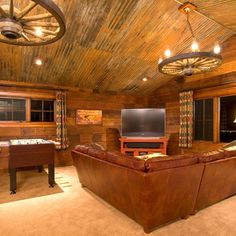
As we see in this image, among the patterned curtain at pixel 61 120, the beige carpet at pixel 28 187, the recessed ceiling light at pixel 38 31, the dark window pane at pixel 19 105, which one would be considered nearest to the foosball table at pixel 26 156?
the beige carpet at pixel 28 187

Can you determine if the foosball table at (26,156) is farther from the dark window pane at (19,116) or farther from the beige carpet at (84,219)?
the dark window pane at (19,116)

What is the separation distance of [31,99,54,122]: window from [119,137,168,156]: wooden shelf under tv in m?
2.43

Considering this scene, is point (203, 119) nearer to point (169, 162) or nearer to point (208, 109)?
point (208, 109)

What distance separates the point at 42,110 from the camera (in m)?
5.91

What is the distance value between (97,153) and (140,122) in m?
3.72

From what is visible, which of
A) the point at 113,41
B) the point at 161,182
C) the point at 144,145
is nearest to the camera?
the point at 161,182

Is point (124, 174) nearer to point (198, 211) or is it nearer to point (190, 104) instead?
point (198, 211)

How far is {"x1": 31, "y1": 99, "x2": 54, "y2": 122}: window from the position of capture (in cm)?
577

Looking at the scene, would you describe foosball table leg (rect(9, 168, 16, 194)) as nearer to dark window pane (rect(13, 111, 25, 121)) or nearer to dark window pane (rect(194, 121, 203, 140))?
dark window pane (rect(13, 111, 25, 121))

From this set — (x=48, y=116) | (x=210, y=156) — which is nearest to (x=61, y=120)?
(x=48, y=116)

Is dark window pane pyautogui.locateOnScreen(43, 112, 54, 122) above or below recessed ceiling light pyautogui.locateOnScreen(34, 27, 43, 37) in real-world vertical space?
below

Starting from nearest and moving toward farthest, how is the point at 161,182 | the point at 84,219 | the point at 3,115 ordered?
the point at 161,182, the point at 84,219, the point at 3,115

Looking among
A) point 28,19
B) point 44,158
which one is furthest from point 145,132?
point 28,19

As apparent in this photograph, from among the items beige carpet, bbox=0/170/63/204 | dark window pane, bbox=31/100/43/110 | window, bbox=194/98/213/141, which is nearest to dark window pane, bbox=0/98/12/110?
dark window pane, bbox=31/100/43/110
